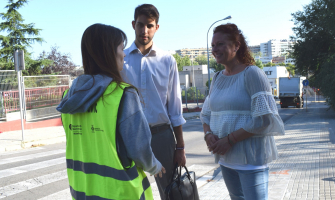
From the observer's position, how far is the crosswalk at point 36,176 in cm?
510

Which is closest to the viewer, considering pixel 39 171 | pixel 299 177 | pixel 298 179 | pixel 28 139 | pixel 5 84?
pixel 298 179

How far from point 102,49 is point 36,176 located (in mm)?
5377

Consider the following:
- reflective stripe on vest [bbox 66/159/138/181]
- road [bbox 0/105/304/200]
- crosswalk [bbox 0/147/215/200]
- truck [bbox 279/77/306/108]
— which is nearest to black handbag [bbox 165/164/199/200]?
reflective stripe on vest [bbox 66/159/138/181]

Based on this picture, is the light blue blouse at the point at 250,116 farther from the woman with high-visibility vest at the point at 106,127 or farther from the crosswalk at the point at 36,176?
the crosswalk at the point at 36,176

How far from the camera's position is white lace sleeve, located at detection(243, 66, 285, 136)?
2.19 metres

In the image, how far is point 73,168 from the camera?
1821mm

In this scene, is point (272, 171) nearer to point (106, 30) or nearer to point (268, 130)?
point (268, 130)

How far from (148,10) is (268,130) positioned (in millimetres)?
1328

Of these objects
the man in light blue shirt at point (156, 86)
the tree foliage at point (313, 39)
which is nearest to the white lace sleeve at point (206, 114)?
the man in light blue shirt at point (156, 86)

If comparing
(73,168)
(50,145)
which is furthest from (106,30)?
(50,145)

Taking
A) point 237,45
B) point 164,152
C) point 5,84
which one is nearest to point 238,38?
point 237,45

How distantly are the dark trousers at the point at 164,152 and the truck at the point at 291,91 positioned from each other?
114 ft

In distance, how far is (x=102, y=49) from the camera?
1731 mm

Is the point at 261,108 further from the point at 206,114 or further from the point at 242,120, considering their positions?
the point at 206,114
